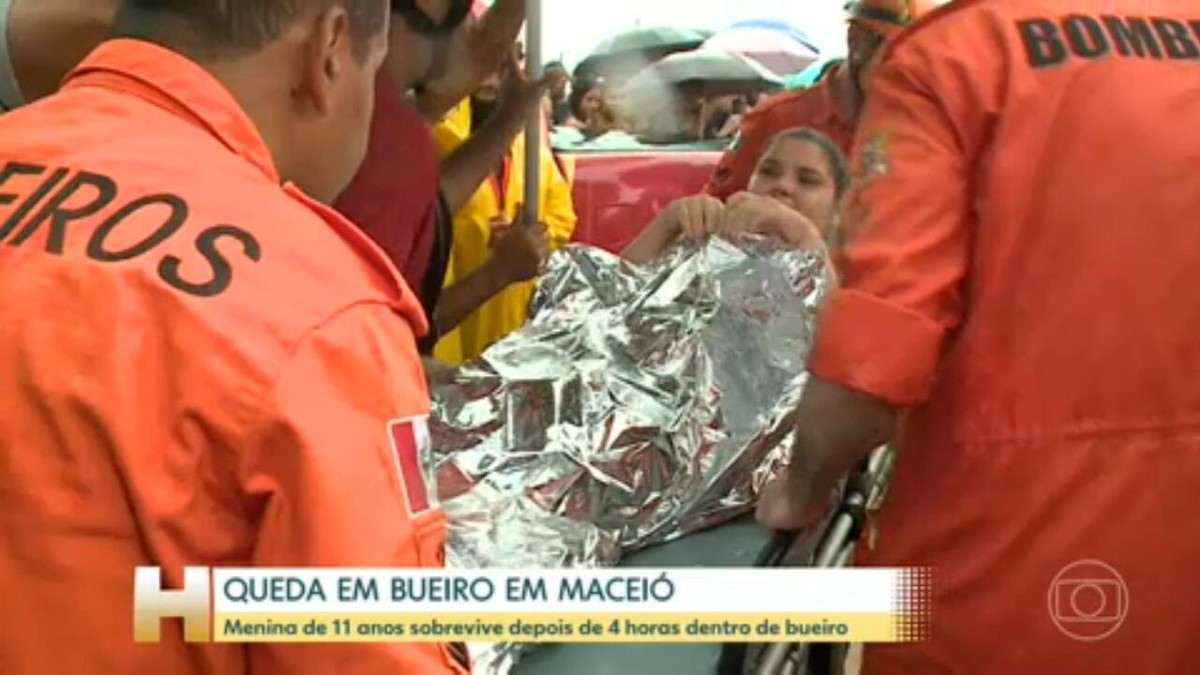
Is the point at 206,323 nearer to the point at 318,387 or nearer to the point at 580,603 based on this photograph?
the point at 318,387

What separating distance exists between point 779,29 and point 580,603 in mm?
1469

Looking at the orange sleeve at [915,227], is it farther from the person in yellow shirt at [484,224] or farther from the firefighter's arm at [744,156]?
the firefighter's arm at [744,156]

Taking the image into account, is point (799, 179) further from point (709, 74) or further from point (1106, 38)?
point (1106, 38)

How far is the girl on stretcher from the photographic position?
1480mm

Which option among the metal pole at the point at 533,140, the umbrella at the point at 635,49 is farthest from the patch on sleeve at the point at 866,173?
the umbrella at the point at 635,49

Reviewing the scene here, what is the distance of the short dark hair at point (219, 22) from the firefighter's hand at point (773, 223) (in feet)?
3.18

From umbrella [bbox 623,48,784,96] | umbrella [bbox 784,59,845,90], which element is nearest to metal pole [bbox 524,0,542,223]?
umbrella [bbox 784,59,845,90]

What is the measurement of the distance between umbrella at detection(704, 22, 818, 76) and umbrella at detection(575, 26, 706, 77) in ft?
0.12

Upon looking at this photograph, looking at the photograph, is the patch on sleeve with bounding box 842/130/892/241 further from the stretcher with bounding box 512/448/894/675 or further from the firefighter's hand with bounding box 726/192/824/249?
the firefighter's hand with bounding box 726/192/824/249

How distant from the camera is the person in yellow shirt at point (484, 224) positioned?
4.80ft

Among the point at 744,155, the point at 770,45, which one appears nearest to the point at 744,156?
the point at 744,155

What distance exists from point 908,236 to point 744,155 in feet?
3.26

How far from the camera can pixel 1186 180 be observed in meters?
0.69

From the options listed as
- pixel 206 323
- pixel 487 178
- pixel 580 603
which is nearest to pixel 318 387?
pixel 206 323
